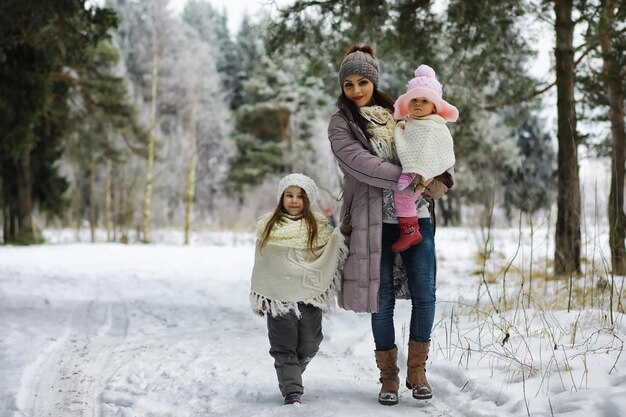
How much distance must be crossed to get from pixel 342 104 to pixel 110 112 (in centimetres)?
1422

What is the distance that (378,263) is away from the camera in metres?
2.92

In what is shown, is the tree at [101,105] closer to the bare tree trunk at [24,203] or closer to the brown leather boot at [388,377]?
the bare tree trunk at [24,203]

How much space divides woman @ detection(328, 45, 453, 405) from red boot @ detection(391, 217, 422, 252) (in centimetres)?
2

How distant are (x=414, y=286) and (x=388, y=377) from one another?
507 mm

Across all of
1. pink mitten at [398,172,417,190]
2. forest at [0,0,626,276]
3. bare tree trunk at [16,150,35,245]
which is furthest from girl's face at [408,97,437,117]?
bare tree trunk at [16,150,35,245]

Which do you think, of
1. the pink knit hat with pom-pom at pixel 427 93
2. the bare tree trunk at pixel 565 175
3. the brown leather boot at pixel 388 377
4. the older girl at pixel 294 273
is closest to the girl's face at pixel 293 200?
the older girl at pixel 294 273

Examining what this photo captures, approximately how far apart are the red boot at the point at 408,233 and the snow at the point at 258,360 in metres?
0.85

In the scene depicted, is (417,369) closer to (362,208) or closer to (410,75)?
(362,208)

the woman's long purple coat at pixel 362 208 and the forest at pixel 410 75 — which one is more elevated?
the forest at pixel 410 75

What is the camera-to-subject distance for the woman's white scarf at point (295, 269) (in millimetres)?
3086

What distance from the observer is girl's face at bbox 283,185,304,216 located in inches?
125

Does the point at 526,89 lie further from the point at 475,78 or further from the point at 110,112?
the point at 110,112

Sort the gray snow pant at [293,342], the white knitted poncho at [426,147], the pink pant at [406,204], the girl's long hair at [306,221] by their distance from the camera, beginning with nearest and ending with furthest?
the white knitted poncho at [426,147], the pink pant at [406,204], the gray snow pant at [293,342], the girl's long hair at [306,221]

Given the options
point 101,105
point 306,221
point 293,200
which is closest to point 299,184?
point 293,200
